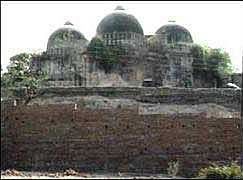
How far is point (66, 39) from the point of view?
28250 mm

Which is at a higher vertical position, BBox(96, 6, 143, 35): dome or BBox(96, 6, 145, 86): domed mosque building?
BBox(96, 6, 143, 35): dome

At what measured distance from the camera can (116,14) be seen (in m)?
27.4

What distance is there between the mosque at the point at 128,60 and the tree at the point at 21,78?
187 centimetres

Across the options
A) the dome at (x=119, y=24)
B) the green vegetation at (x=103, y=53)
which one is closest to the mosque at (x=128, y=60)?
the dome at (x=119, y=24)

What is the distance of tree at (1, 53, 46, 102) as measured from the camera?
794 inches

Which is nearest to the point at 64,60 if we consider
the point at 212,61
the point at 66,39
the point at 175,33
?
the point at 66,39

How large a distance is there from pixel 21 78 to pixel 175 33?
30.8 feet

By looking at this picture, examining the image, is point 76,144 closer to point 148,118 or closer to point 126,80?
point 148,118

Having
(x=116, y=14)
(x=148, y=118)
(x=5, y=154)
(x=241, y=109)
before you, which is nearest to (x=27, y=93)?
(x=5, y=154)

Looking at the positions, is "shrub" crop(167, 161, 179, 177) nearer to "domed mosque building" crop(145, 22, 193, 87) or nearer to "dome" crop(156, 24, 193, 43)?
"domed mosque building" crop(145, 22, 193, 87)

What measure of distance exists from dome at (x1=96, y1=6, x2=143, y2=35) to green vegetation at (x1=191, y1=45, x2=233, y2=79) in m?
2.94

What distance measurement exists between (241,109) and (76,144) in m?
7.34

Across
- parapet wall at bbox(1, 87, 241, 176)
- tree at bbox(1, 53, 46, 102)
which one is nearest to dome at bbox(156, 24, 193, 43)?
tree at bbox(1, 53, 46, 102)

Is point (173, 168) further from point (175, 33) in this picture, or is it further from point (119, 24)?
point (175, 33)
